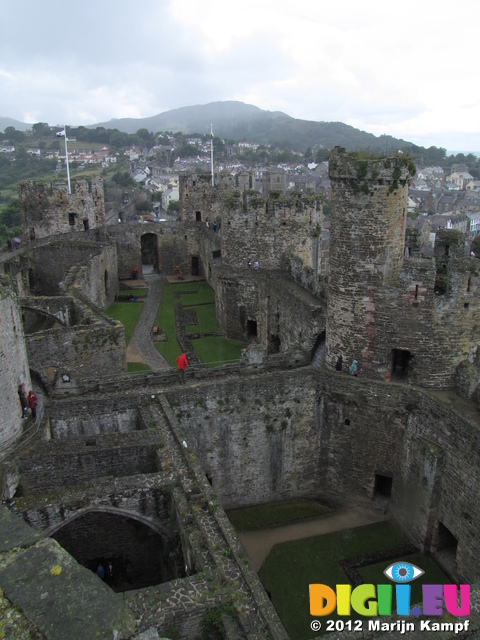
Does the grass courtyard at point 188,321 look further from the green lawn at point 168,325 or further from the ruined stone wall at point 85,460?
the ruined stone wall at point 85,460

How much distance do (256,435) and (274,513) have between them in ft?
8.48

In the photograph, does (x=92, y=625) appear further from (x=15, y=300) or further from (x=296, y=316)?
(x=296, y=316)

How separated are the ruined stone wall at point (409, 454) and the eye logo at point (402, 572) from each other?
0.89 meters

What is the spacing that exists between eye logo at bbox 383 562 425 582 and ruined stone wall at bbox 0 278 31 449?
10.7 metres

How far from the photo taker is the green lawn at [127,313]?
3196 cm

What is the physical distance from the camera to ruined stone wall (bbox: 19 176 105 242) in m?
37.2

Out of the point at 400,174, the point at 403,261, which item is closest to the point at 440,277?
the point at 403,261

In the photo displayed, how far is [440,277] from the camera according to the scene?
1816cm

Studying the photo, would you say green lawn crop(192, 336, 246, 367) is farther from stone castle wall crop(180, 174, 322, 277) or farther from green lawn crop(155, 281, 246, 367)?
stone castle wall crop(180, 174, 322, 277)

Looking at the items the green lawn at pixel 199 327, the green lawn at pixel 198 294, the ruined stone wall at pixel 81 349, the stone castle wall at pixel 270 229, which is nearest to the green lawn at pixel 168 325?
the green lawn at pixel 199 327

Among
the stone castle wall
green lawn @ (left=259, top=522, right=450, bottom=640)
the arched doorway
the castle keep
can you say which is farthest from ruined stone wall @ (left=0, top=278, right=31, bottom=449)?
the arched doorway

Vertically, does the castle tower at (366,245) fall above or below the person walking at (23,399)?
above

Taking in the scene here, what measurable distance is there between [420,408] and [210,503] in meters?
7.15

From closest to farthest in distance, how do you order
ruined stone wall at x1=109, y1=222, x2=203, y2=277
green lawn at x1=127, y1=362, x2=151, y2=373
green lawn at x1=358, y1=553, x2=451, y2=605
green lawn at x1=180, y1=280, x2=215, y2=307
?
green lawn at x1=358, y1=553, x2=451, y2=605 < green lawn at x1=127, y1=362, x2=151, y2=373 < green lawn at x1=180, y1=280, x2=215, y2=307 < ruined stone wall at x1=109, y1=222, x2=203, y2=277
